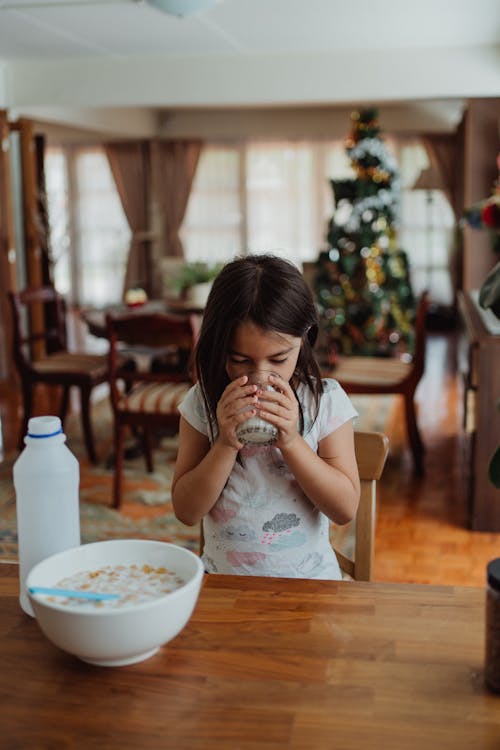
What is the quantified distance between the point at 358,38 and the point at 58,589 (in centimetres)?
505

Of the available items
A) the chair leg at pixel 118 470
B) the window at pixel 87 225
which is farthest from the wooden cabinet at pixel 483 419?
the window at pixel 87 225

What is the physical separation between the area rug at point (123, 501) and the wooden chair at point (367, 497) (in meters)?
1.94

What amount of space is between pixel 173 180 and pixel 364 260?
212 inches

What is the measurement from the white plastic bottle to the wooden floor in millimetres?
2129

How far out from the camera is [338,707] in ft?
3.13

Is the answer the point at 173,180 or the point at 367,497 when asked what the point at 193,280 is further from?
the point at 173,180

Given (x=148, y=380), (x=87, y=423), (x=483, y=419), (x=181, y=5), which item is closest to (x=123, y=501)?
(x=148, y=380)

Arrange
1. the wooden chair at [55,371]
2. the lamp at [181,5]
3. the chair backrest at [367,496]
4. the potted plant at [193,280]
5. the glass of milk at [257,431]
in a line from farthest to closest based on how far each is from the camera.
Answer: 1. the potted plant at [193,280]
2. the wooden chair at [55,371]
3. the lamp at [181,5]
4. the chair backrest at [367,496]
5. the glass of milk at [257,431]

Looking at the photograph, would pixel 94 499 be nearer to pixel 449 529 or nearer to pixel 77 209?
pixel 449 529

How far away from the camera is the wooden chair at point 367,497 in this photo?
5.16 feet

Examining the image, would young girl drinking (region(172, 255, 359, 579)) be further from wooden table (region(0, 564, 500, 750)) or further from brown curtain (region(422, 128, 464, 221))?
brown curtain (region(422, 128, 464, 221))

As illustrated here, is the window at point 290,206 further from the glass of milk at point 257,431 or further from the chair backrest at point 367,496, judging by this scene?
the glass of milk at point 257,431

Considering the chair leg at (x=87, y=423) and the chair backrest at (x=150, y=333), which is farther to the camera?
the chair leg at (x=87, y=423)

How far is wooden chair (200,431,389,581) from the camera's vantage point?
62.0 inches
